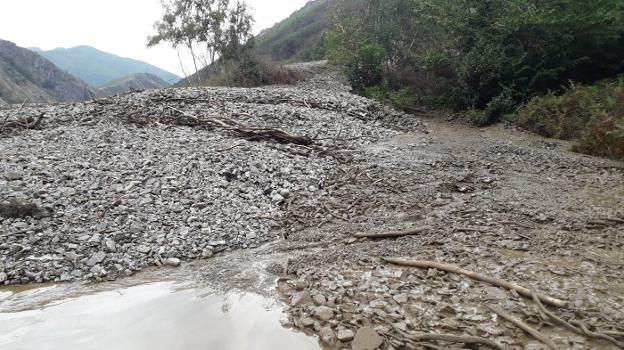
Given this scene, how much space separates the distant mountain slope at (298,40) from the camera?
41.7m

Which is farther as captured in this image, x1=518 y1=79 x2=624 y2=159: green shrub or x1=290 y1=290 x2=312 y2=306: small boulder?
x1=518 y1=79 x2=624 y2=159: green shrub

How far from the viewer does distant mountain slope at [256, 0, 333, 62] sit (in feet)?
137

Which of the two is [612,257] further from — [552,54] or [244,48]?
[244,48]

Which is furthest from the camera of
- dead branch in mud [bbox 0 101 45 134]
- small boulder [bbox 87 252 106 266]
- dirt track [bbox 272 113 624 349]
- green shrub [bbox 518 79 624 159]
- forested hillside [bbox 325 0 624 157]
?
forested hillside [bbox 325 0 624 157]

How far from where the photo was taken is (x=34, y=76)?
199 ft

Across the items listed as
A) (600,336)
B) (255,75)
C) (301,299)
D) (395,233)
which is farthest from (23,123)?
(600,336)

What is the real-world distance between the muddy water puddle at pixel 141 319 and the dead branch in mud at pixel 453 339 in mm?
910

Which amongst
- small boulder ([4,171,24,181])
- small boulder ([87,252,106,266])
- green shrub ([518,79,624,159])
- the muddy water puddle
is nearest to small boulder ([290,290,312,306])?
the muddy water puddle

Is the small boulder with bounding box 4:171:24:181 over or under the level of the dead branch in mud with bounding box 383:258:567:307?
over

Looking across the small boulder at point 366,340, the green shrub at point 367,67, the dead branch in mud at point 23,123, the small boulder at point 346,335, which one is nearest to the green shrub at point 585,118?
the green shrub at point 367,67

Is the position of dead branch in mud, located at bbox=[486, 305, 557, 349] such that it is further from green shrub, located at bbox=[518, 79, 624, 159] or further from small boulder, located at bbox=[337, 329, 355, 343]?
green shrub, located at bbox=[518, 79, 624, 159]

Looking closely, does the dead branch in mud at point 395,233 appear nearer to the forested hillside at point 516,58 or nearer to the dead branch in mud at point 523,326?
the dead branch in mud at point 523,326

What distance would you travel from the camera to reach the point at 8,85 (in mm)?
48531

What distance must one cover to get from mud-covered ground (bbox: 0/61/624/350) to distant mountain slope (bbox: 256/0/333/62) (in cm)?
2918
